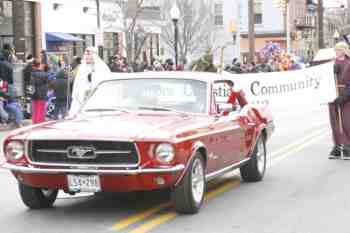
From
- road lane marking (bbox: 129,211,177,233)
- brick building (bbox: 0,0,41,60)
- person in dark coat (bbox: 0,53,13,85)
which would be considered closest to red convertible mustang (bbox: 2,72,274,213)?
road lane marking (bbox: 129,211,177,233)

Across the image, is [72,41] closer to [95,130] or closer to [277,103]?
[277,103]

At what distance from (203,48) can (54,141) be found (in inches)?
2084

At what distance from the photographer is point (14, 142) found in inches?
304

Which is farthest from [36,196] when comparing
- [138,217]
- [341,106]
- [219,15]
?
[219,15]

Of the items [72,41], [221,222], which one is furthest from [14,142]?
[72,41]

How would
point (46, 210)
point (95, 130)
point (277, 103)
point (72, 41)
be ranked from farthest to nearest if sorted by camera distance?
1. point (72, 41)
2. point (277, 103)
3. point (46, 210)
4. point (95, 130)

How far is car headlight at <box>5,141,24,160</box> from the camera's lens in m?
7.67

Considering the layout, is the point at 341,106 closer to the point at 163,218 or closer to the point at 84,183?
the point at 163,218

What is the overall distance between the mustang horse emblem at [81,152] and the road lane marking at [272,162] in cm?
84

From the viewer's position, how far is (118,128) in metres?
7.56

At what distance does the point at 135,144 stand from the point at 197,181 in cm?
102

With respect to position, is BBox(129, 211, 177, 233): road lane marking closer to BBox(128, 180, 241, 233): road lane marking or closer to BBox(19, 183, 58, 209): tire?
BBox(128, 180, 241, 233): road lane marking

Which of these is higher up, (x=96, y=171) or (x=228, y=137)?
(x=228, y=137)

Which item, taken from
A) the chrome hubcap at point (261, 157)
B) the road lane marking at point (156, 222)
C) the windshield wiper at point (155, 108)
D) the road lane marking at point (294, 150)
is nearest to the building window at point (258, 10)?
the road lane marking at point (294, 150)
